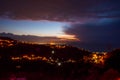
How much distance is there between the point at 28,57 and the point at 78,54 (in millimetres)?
7477

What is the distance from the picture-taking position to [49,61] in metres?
36.8

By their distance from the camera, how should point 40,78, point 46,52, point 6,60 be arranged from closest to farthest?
point 40,78
point 6,60
point 46,52

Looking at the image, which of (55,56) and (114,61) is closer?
(114,61)

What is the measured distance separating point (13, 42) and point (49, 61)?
474 cm

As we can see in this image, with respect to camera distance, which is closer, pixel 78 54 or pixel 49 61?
pixel 49 61

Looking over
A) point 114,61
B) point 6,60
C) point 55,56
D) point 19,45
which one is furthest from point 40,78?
point 55,56

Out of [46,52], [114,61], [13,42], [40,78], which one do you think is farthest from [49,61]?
[114,61]

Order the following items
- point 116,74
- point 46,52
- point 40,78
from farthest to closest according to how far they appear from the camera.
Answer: point 46,52 → point 40,78 → point 116,74

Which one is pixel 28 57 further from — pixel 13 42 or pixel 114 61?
pixel 114 61

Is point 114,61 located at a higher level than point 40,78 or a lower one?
higher

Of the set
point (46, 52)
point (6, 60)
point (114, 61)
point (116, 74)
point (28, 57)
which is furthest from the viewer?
point (46, 52)

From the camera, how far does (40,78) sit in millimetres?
17828

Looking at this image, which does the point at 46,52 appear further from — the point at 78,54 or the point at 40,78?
the point at 40,78

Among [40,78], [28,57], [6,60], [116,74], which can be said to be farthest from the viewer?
[28,57]
